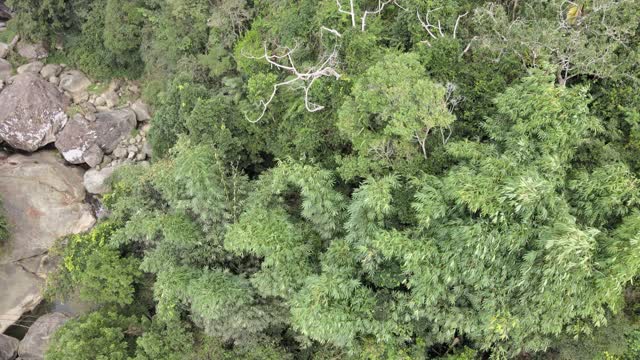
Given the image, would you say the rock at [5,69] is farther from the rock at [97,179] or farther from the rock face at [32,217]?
the rock at [97,179]

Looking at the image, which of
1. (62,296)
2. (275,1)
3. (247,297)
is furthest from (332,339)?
(275,1)

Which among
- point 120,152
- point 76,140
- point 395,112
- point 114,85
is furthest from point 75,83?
point 395,112

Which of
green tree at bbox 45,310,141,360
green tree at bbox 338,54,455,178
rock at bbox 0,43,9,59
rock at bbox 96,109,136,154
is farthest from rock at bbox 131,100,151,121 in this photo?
green tree at bbox 338,54,455,178

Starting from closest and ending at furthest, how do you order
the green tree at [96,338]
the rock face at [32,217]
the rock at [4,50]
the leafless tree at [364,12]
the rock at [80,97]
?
1. the leafless tree at [364,12]
2. the green tree at [96,338]
3. the rock face at [32,217]
4. the rock at [80,97]
5. the rock at [4,50]

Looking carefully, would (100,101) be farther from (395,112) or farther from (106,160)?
(395,112)

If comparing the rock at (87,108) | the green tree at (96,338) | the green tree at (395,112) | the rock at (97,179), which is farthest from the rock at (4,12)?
the green tree at (395,112)

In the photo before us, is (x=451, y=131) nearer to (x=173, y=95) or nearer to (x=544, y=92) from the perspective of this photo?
(x=544, y=92)
